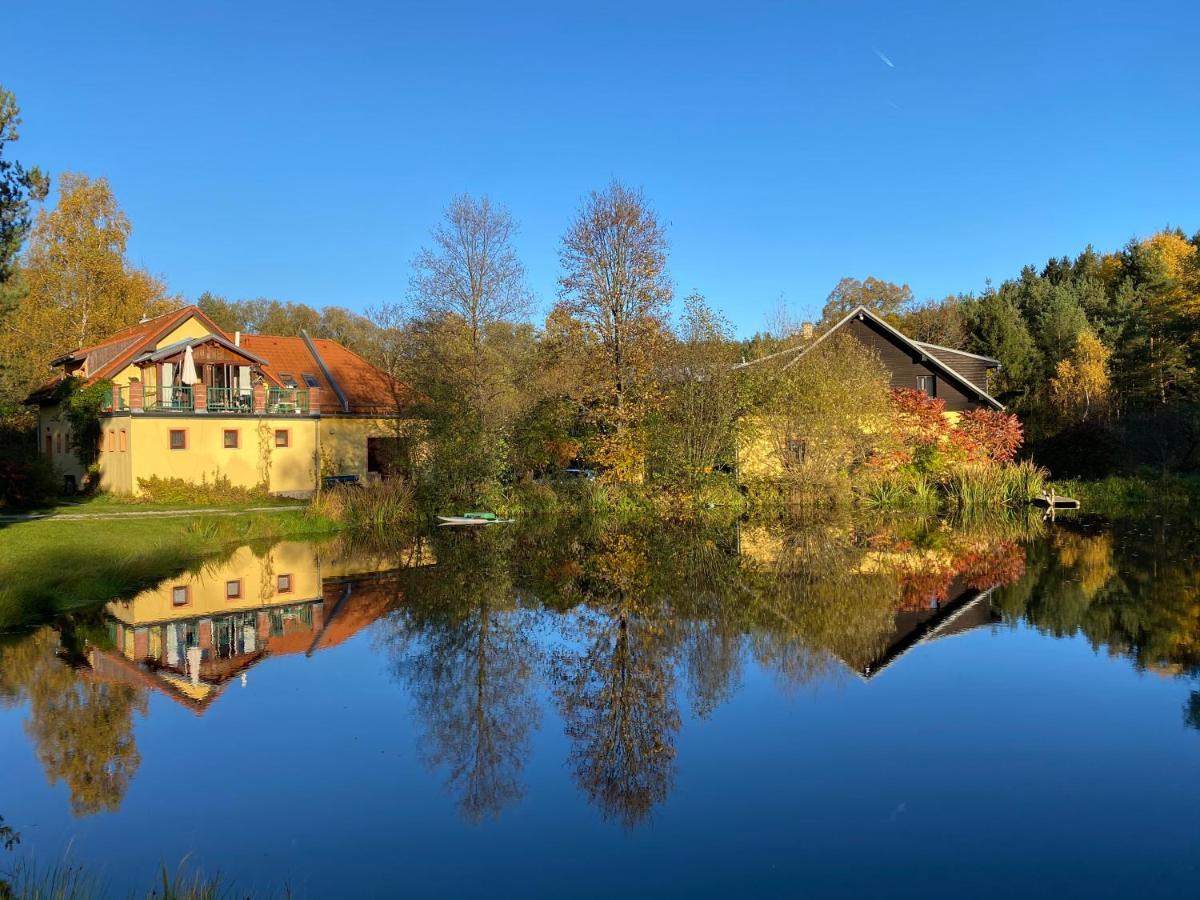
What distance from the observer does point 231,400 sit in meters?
29.5

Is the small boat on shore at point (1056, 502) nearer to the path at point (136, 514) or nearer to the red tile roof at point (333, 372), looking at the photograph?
the red tile roof at point (333, 372)

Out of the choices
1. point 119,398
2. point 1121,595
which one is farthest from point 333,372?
point 1121,595

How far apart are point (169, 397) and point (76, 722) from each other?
22.0m

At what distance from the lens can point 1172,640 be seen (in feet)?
37.2

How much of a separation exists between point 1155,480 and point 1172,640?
2342 centimetres

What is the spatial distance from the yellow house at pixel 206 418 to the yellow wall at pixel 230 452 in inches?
1.3

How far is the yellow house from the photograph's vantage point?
2778 cm

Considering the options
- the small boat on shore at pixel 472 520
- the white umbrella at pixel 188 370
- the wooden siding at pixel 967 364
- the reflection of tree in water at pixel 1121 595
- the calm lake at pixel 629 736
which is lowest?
the calm lake at pixel 629 736

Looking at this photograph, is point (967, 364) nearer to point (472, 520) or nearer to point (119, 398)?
point (472, 520)

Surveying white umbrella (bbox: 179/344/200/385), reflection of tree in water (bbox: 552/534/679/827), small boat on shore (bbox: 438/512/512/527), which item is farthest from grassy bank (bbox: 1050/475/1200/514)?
white umbrella (bbox: 179/344/200/385)

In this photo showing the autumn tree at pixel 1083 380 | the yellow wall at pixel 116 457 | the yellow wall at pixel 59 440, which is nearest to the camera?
the yellow wall at pixel 116 457

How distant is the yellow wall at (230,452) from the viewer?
27.3m

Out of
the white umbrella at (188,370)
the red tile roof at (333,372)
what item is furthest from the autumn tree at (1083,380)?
the white umbrella at (188,370)

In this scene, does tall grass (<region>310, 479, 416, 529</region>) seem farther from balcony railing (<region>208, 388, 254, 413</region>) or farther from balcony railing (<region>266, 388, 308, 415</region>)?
balcony railing (<region>208, 388, 254, 413</region>)
